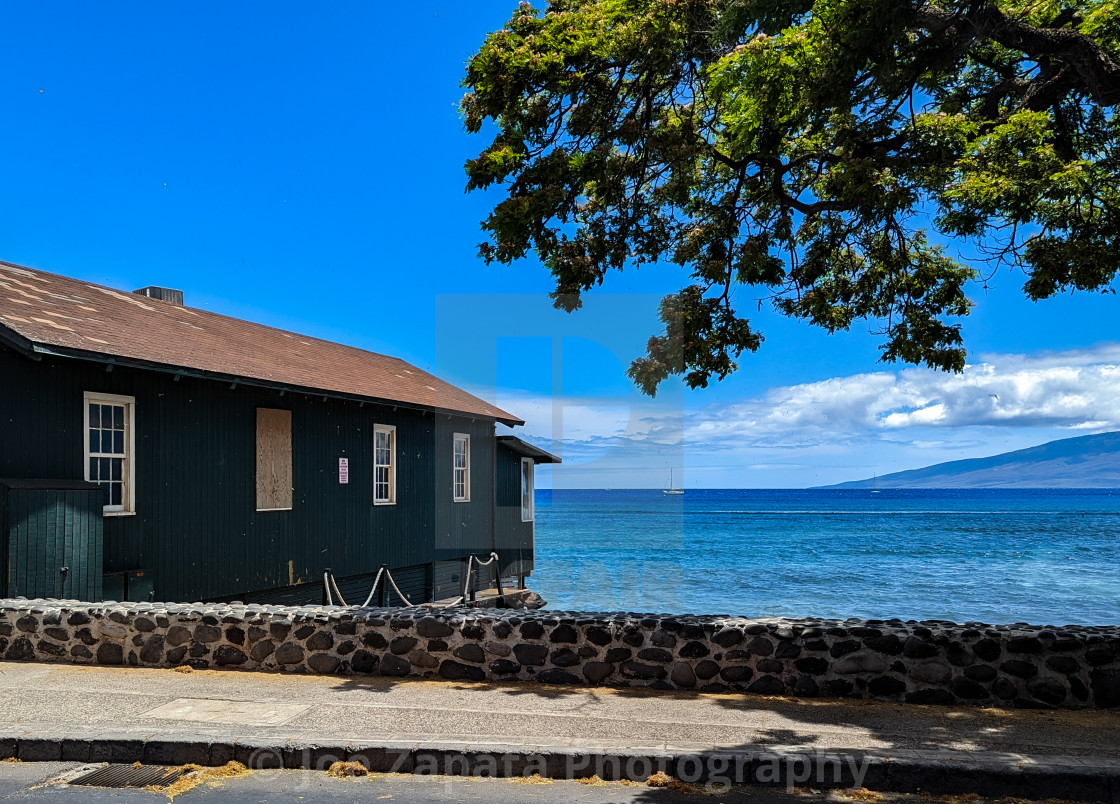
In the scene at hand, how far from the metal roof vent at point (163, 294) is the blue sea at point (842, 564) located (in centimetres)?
2096

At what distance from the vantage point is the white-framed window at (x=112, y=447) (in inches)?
477

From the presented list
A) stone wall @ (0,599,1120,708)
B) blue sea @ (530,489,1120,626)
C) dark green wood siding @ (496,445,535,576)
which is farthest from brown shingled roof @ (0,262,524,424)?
blue sea @ (530,489,1120,626)

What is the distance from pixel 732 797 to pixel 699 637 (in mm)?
2268

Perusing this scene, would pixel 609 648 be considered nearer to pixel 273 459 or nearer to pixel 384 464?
pixel 273 459

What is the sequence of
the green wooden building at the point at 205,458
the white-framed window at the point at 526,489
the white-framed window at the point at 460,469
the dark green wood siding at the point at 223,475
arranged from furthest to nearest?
Result: the white-framed window at the point at 526,489, the white-framed window at the point at 460,469, the dark green wood siding at the point at 223,475, the green wooden building at the point at 205,458

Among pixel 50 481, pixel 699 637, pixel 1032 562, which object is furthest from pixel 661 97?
pixel 1032 562

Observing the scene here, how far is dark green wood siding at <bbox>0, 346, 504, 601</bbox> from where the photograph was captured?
454 inches

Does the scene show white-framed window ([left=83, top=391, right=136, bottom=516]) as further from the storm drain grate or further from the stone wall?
the storm drain grate

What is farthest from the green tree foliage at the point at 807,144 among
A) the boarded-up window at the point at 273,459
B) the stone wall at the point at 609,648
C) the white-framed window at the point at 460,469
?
the white-framed window at the point at 460,469

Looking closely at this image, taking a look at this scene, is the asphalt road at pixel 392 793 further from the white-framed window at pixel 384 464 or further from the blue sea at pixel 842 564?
the blue sea at pixel 842 564

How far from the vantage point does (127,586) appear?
39.7 feet

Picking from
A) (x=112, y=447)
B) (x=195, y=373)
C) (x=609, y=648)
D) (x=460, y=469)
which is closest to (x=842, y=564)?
(x=460, y=469)

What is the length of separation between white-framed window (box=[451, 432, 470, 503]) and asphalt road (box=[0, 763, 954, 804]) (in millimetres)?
15851

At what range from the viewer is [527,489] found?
25.8 m
